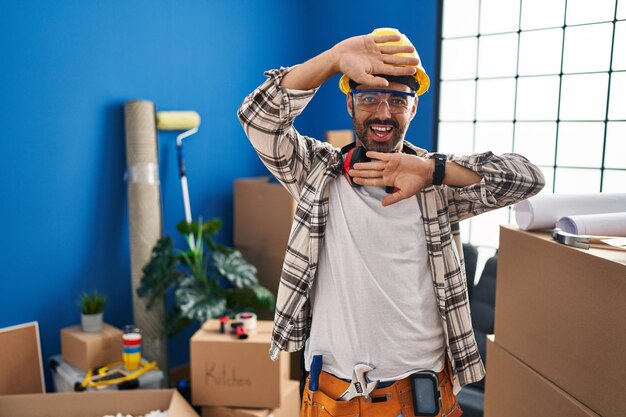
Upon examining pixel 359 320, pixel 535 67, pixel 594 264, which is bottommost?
pixel 359 320

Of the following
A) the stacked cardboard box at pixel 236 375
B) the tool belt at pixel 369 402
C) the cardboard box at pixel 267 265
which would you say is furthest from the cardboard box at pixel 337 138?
the tool belt at pixel 369 402

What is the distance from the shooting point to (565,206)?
53.3 inches

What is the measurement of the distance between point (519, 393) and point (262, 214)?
7.03ft

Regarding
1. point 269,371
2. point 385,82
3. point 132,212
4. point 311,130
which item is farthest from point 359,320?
point 311,130

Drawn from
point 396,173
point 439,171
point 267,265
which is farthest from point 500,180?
point 267,265

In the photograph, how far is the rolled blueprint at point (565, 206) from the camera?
4.43 ft

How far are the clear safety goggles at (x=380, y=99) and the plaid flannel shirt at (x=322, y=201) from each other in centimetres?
13

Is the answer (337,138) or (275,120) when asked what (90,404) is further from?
(337,138)

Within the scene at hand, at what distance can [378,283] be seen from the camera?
1355 mm

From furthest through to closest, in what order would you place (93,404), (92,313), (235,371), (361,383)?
1. (92,313)
2. (235,371)
3. (93,404)
4. (361,383)

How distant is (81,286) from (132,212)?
1.56 ft

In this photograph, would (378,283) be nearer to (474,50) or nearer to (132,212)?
(132,212)

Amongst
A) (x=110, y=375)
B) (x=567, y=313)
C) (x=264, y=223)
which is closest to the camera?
(x=567, y=313)

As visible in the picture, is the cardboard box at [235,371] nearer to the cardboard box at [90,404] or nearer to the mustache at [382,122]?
the cardboard box at [90,404]
